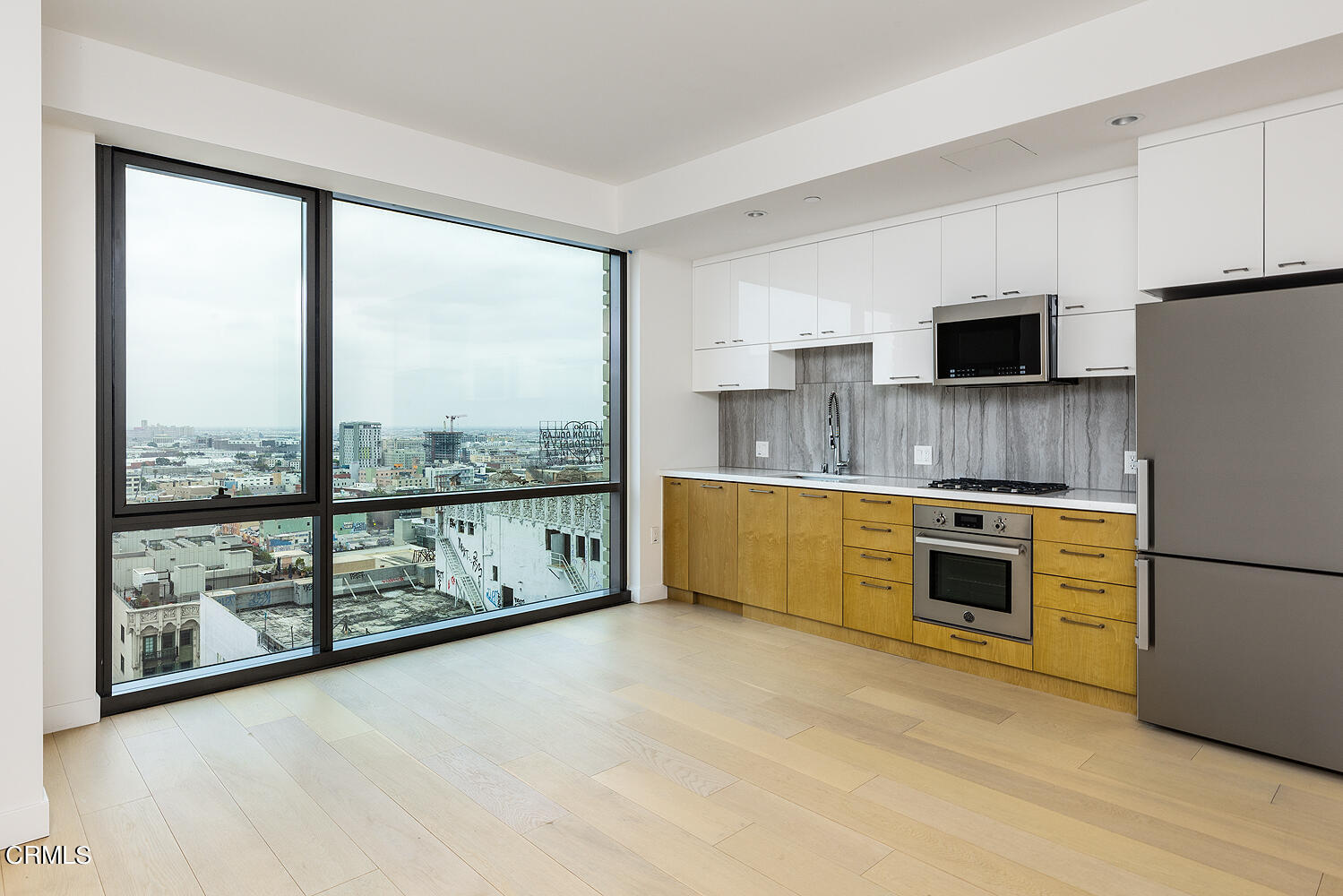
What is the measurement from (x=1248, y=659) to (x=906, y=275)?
2.32 m

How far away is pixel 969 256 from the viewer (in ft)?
12.7

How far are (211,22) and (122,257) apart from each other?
1.05 m

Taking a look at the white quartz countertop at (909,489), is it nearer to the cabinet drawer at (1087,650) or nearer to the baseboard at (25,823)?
the cabinet drawer at (1087,650)

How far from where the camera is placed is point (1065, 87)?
2781mm

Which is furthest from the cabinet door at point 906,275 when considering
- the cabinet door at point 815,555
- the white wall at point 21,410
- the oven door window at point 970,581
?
the white wall at point 21,410

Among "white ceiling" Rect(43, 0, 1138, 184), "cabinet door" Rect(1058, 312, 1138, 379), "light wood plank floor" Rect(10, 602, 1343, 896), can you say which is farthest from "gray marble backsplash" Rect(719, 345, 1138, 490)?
"white ceiling" Rect(43, 0, 1138, 184)

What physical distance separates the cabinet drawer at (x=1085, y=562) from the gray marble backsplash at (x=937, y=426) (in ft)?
Answer: 2.05

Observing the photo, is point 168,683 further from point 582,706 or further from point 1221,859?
point 1221,859

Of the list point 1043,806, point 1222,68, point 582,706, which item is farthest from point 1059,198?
point 582,706

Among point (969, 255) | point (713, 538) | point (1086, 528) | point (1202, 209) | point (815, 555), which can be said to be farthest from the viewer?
point (713, 538)

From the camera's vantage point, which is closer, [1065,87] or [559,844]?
[559,844]

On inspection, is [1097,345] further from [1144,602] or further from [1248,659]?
[1248,659]

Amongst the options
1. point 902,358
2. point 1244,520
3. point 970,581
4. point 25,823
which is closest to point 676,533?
point 902,358

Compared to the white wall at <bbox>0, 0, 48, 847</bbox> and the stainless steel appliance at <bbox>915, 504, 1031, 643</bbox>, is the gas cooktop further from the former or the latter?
the white wall at <bbox>0, 0, 48, 847</bbox>
